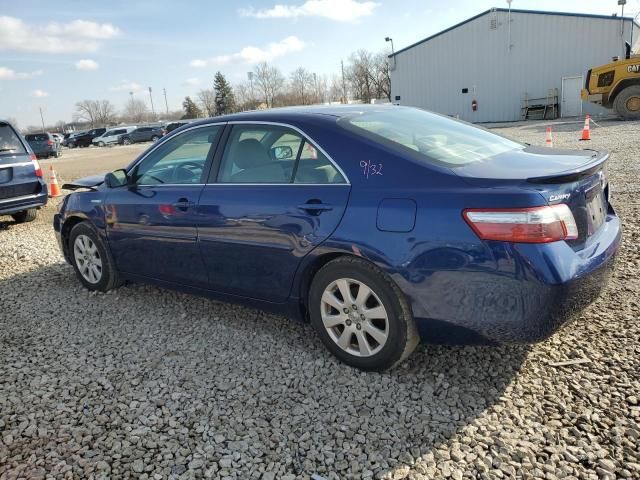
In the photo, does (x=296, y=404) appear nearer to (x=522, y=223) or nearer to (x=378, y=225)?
(x=378, y=225)

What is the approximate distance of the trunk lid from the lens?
254cm

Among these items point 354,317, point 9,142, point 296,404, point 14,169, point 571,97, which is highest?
point 571,97

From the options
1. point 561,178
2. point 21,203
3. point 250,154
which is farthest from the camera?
point 21,203

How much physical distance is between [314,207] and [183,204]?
121cm

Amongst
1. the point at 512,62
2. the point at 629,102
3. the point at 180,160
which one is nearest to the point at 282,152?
the point at 180,160

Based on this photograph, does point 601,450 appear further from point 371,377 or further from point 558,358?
point 371,377

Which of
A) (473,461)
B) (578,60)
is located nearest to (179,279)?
(473,461)

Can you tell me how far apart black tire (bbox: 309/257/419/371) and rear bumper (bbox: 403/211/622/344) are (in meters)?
0.08

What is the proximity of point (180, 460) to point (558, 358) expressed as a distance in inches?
87.2

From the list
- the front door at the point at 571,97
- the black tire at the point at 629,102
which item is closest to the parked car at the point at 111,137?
the front door at the point at 571,97

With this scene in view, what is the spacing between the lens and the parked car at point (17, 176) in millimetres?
7711

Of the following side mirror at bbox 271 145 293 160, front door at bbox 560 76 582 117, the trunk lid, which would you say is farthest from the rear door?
front door at bbox 560 76 582 117

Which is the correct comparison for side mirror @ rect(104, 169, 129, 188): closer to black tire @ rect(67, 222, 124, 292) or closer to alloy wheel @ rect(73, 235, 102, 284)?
black tire @ rect(67, 222, 124, 292)

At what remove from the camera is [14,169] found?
25.6 ft
